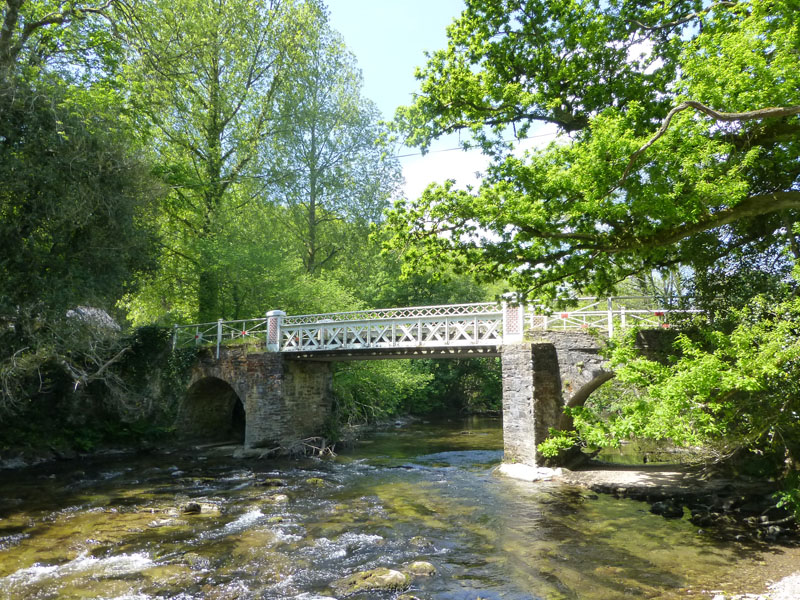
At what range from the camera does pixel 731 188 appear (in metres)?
6.42

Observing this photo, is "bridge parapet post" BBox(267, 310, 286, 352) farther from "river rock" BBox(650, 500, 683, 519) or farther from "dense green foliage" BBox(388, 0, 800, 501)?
"river rock" BBox(650, 500, 683, 519)

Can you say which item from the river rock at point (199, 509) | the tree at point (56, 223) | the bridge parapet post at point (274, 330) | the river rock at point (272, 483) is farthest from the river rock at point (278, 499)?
the bridge parapet post at point (274, 330)

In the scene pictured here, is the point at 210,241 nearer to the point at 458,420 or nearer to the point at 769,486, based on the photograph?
the point at 458,420

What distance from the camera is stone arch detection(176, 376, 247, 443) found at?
18.1 m

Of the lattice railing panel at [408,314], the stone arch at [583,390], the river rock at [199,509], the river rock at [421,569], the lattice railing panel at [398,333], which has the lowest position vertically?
the river rock at [199,509]

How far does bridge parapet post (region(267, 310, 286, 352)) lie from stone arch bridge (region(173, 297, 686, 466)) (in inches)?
1.5

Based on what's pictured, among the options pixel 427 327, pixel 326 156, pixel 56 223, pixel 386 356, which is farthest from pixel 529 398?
pixel 326 156

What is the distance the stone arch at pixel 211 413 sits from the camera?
59.4ft

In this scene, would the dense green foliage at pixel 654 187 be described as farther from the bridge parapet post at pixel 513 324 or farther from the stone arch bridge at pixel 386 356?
the bridge parapet post at pixel 513 324

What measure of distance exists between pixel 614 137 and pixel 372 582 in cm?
601

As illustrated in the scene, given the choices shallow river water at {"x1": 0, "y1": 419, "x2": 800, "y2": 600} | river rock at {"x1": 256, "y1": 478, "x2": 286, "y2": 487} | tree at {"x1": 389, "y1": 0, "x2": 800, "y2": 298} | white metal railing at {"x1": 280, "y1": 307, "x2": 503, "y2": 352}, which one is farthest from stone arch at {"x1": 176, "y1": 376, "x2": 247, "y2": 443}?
tree at {"x1": 389, "y1": 0, "x2": 800, "y2": 298}

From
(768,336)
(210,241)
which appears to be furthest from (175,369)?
(768,336)

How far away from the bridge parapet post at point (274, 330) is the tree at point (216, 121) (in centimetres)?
319

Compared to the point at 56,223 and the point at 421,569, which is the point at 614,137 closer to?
the point at 421,569
